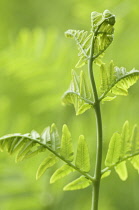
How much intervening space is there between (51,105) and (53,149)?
0.64 metres

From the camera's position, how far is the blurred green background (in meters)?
1.02

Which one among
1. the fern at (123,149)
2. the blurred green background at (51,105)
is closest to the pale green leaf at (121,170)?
the fern at (123,149)

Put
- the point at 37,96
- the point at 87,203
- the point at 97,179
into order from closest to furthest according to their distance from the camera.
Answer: the point at 97,179 < the point at 87,203 < the point at 37,96

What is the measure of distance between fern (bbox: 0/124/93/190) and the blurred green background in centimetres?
52

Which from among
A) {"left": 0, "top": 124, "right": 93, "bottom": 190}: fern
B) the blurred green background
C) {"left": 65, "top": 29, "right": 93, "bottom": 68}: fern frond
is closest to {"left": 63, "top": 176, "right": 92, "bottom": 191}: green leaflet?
{"left": 0, "top": 124, "right": 93, "bottom": 190}: fern

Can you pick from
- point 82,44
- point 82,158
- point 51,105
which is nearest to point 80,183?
point 82,158

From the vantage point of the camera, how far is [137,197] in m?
1.05

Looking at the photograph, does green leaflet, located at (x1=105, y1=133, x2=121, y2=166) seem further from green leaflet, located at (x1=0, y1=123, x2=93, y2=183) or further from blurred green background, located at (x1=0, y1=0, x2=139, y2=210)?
blurred green background, located at (x1=0, y1=0, x2=139, y2=210)

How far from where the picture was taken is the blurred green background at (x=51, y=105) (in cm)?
102

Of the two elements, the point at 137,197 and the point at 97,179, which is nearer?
the point at 97,179

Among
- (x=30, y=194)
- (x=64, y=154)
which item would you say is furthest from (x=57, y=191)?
(x=64, y=154)

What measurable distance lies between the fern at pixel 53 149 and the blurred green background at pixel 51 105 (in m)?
0.52

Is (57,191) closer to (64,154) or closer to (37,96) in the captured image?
(37,96)

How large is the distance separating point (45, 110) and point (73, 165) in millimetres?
718
